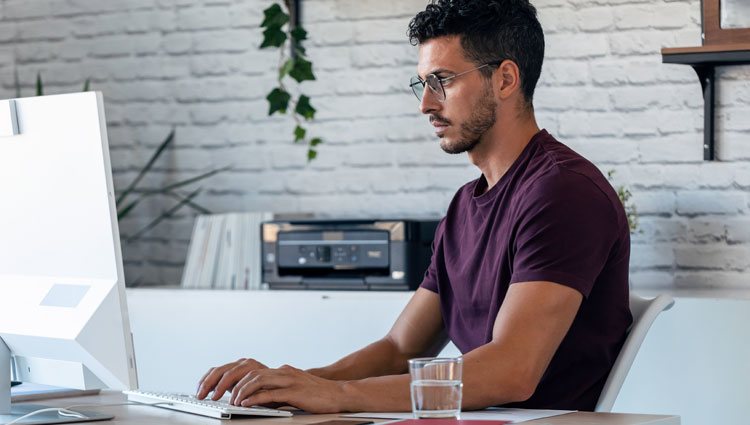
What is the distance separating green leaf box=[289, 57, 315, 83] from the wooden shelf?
103cm

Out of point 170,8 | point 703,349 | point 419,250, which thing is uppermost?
point 170,8

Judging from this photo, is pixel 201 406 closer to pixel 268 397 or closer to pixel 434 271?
pixel 268 397

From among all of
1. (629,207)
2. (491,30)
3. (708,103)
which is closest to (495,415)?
(491,30)

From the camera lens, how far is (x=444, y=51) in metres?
2.11

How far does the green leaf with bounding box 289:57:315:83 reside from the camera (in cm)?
325

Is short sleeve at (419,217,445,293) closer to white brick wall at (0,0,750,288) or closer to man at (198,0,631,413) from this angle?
man at (198,0,631,413)

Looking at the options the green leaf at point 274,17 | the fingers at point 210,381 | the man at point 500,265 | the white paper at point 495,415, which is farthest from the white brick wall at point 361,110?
the fingers at point 210,381

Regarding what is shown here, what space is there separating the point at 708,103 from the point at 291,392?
164 cm

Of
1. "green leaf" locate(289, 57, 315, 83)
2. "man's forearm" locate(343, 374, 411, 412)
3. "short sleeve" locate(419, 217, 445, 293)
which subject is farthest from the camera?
"green leaf" locate(289, 57, 315, 83)

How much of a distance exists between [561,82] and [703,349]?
0.89 m

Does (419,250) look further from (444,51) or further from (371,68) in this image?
(444,51)

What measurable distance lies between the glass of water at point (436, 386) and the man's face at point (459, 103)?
28.4 inches

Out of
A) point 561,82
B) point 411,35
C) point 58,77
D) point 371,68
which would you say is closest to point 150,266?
point 58,77

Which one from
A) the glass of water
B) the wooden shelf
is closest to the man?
the glass of water
